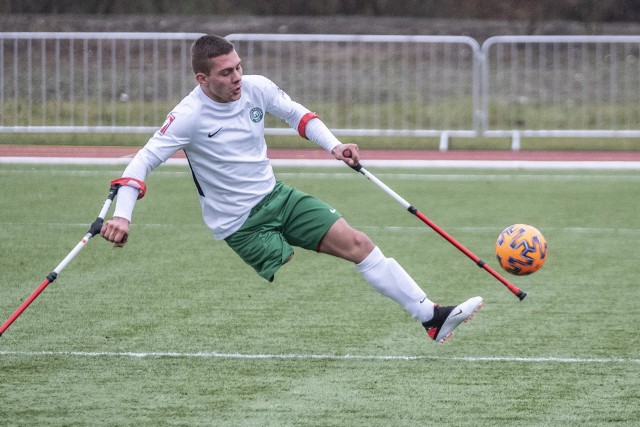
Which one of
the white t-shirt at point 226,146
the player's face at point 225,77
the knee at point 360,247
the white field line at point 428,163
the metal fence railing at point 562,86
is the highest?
the player's face at point 225,77

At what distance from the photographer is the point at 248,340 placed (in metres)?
7.55

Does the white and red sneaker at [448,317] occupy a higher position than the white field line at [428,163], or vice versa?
the white and red sneaker at [448,317]

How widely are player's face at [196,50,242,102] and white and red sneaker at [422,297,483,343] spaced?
162 cm

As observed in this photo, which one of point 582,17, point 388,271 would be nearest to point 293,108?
point 388,271

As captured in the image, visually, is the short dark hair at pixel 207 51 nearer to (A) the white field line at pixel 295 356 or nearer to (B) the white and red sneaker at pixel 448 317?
(A) the white field line at pixel 295 356

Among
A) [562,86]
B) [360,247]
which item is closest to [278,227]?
[360,247]

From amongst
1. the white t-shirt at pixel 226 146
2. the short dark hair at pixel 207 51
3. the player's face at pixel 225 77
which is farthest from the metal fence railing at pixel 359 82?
the player's face at pixel 225 77

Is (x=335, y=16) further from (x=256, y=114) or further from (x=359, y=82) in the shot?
(x=256, y=114)

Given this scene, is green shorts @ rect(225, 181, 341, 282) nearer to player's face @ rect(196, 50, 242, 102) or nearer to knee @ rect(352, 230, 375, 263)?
knee @ rect(352, 230, 375, 263)

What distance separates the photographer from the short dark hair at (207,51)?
6.95 m

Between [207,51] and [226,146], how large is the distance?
1.73 ft

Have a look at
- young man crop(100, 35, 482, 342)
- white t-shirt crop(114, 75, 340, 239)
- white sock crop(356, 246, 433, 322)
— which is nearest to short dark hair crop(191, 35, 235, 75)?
young man crop(100, 35, 482, 342)

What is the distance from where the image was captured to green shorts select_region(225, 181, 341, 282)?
7.14 metres

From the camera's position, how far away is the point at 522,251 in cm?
736
